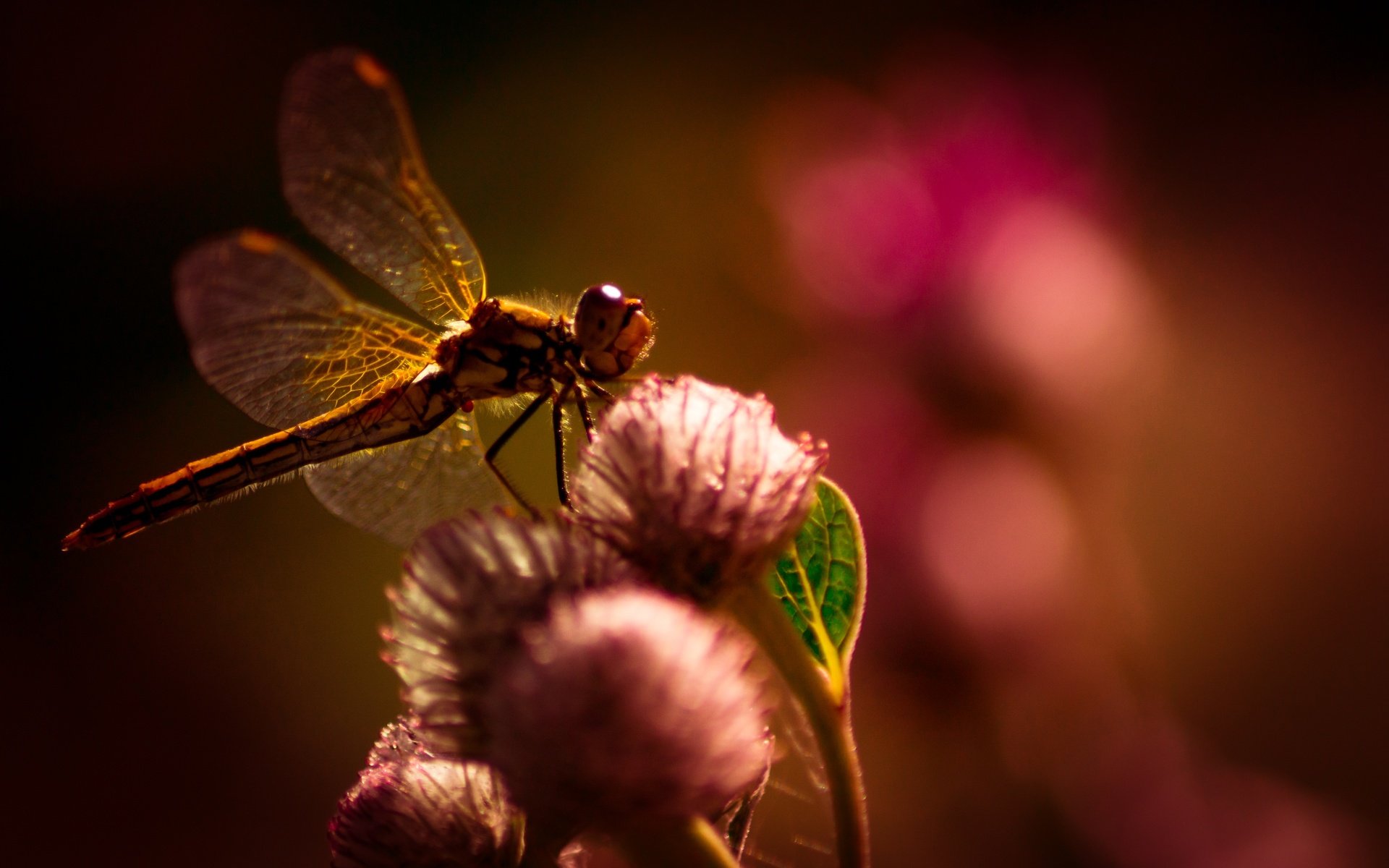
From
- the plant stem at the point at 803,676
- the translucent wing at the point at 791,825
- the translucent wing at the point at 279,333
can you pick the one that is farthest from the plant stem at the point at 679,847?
the translucent wing at the point at 791,825

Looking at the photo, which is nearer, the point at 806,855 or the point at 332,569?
the point at 806,855

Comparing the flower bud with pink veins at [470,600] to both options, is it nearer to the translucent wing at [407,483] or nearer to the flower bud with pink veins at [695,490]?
the flower bud with pink veins at [695,490]

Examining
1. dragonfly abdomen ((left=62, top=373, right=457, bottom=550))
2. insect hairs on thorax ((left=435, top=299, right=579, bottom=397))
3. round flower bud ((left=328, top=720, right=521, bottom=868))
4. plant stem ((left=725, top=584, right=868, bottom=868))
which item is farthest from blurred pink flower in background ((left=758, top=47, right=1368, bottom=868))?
round flower bud ((left=328, top=720, right=521, bottom=868))

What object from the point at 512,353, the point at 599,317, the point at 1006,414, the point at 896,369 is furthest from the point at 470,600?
the point at 1006,414

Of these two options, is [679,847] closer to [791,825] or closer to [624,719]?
[624,719]

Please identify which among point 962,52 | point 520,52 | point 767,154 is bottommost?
point 767,154

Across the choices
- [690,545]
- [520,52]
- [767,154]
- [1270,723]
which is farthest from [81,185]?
[1270,723]

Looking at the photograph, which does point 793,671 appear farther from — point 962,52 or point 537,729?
point 962,52
